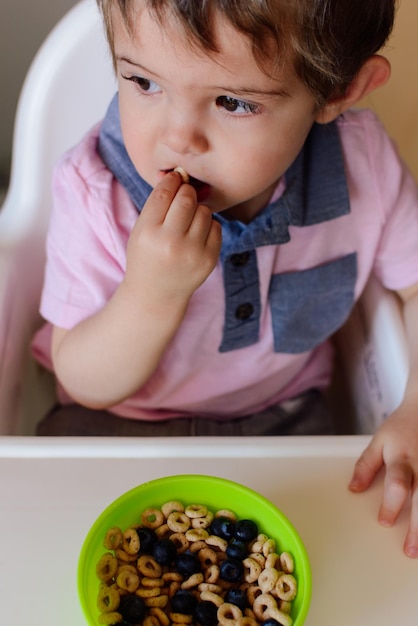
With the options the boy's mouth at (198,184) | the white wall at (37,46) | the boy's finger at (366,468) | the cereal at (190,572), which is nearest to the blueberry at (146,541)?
the cereal at (190,572)

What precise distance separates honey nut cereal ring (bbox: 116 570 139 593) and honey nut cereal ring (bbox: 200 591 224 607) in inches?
1.8

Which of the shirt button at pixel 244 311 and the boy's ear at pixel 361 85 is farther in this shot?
the shirt button at pixel 244 311

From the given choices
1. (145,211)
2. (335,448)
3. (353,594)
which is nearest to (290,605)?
(353,594)

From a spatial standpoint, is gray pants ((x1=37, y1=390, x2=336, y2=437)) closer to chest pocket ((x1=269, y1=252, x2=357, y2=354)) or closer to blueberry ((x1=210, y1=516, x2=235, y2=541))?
chest pocket ((x1=269, y1=252, x2=357, y2=354))

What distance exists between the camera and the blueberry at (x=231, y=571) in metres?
0.50

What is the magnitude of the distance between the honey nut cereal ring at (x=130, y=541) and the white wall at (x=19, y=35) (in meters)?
0.92

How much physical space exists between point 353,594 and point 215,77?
15.6 inches

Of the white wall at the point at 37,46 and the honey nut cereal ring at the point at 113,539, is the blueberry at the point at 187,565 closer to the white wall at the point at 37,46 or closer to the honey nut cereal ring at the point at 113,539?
the honey nut cereal ring at the point at 113,539

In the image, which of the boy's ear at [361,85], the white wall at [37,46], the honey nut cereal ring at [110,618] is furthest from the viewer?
the white wall at [37,46]

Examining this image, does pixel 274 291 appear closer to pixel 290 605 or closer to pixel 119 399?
pixel 119 399

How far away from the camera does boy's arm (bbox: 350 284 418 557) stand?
58 cm

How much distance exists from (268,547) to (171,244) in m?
0.26

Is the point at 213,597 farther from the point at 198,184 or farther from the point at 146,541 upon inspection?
the point at 198,184

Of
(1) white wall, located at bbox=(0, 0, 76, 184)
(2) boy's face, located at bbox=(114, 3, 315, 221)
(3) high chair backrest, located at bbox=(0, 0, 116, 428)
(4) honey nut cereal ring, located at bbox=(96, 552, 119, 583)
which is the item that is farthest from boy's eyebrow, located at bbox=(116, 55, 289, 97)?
(1) white wall, located at bbox=(0, 0, 76, 184)
